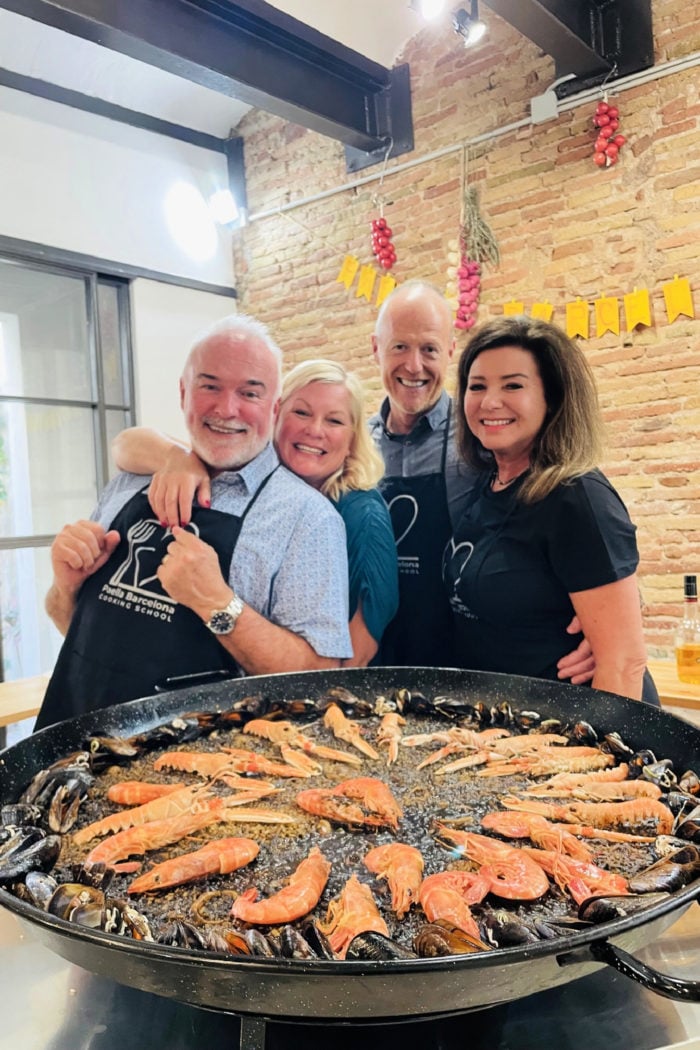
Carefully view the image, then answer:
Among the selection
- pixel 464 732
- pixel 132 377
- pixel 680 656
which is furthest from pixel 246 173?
pixel 464 732

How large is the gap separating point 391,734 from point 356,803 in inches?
10.6

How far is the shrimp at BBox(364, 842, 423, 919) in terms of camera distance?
0.79m

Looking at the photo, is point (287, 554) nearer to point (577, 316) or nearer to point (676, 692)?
point (676, 692)

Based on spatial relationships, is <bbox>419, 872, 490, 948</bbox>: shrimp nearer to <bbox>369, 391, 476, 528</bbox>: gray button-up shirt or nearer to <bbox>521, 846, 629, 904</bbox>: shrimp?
<bbox>521, 846, 629, 904</bbox>: shrimp

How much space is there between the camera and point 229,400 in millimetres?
1745

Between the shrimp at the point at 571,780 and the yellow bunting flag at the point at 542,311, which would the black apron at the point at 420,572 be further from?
the yellow bunting flag at the point at 542,311

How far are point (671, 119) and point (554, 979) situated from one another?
3118 millimetres

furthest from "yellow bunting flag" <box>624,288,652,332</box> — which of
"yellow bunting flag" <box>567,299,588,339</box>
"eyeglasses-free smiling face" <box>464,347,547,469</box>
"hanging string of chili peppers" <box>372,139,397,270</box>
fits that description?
"eyeglasses-free smiling face" <box>464,347,547,469</box>

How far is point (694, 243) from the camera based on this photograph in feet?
9.41

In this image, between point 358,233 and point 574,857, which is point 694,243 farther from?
point 574,857

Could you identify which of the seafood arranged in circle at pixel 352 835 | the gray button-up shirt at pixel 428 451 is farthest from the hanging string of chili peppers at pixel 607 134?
the seafood arranged in circle at pixel 352 835

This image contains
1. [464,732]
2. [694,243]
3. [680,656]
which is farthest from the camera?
[694,243]

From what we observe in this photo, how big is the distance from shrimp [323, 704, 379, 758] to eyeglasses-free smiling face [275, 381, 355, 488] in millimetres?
628

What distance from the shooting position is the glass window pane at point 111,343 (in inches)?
148
